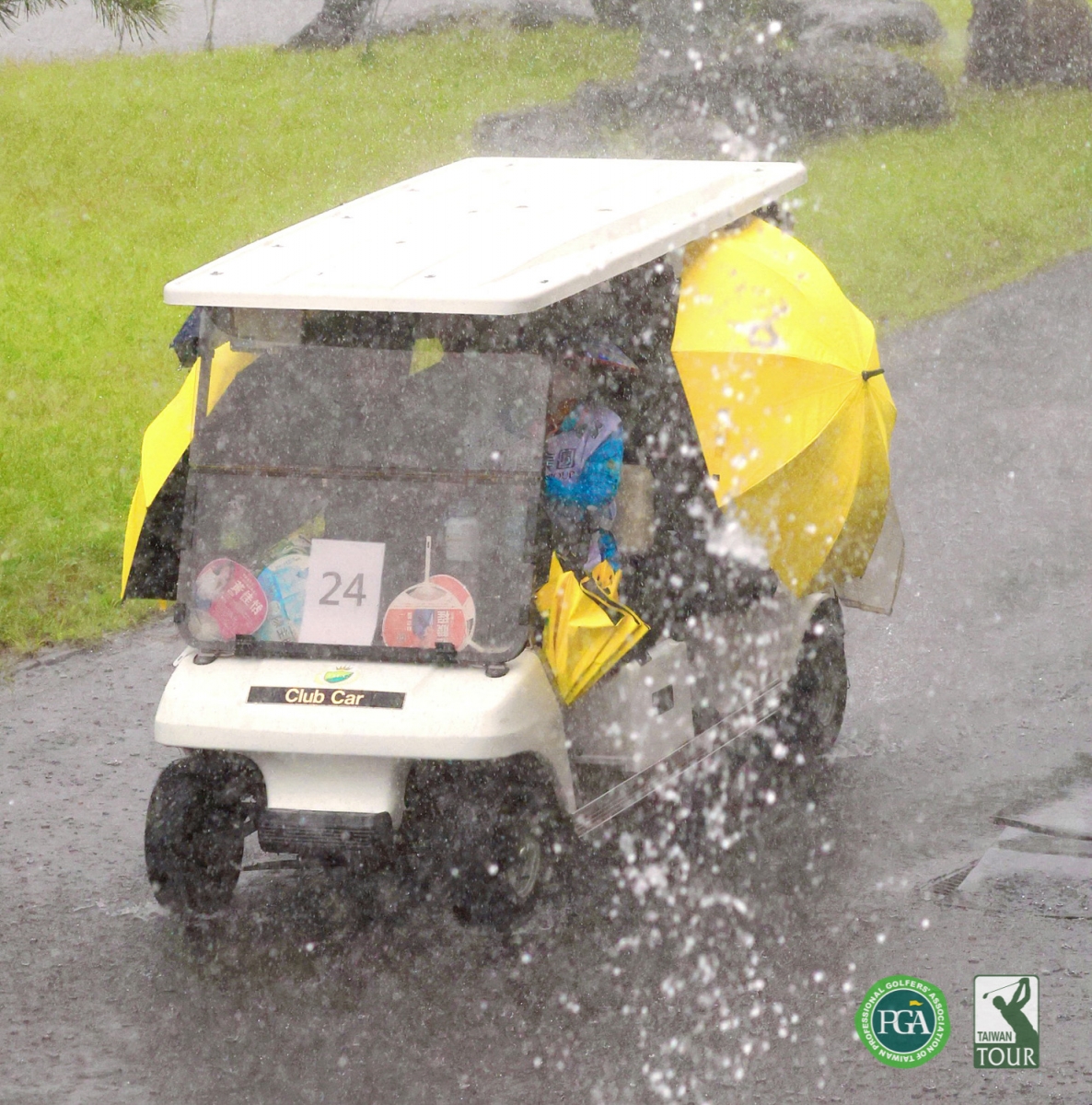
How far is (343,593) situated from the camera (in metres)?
5.49

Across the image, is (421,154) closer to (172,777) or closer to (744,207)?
(744,207)

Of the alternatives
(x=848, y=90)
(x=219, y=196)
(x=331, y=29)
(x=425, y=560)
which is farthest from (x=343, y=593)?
(x=331, y=29)

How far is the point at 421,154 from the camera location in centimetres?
1811

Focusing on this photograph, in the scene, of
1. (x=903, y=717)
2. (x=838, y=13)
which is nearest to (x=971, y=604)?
(x=903, y=717)

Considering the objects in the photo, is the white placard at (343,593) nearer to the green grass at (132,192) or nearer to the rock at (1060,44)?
the green grass at (132,192)

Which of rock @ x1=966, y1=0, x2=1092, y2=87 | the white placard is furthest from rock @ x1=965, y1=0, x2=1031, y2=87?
the white placard

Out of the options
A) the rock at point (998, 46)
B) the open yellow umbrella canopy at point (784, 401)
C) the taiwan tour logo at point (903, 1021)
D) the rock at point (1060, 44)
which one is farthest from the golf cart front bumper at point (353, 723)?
the rock at point (1060, 44)

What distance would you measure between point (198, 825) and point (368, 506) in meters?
1.08

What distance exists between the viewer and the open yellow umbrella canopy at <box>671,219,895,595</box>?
573 cm

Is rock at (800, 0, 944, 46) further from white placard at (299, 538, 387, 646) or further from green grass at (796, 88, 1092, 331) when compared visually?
white placard at (299, 538, 387, 646)

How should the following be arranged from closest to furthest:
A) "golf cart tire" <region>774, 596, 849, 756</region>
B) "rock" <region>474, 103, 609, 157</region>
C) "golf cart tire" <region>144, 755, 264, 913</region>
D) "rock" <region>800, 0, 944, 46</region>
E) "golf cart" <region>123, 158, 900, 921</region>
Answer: "golf cart" <region>123, 158, 900, 921</region> < "golf cart tire" <region>144, 755, 264, 913</region> < "golf cart tire" <region>774, 596, 849, 756</region> < "rock" <region>474, 103, 609, 157</region> < "rock" <region>800, 0, 944, 46</region>

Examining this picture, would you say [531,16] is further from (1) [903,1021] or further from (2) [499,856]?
(1) [903,1021]

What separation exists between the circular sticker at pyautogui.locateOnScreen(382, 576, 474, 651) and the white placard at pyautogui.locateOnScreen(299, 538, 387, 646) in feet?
0.24

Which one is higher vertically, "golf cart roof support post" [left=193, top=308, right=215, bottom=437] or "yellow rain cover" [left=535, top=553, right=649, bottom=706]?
"golf cart roof support post" [left=193, top=308, right=215, bottom=437]
